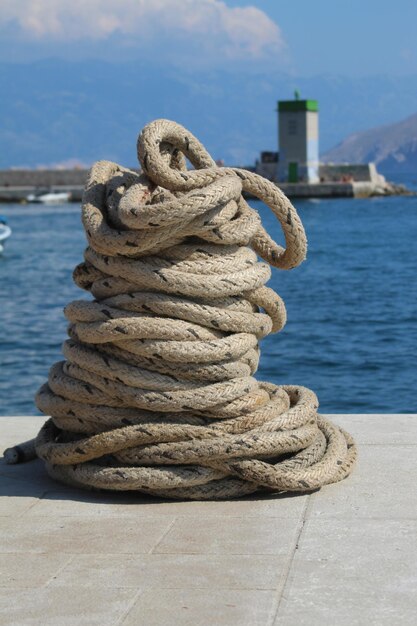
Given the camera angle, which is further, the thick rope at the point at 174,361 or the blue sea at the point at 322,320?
the blue sea at the point at 322,320

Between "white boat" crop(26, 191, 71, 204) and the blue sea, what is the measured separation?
3228 cm

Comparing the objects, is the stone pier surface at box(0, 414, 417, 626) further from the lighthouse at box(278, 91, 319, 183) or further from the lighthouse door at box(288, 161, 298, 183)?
the lighthouse at box(278, 91, 319, 183)

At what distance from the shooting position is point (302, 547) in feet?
12.9

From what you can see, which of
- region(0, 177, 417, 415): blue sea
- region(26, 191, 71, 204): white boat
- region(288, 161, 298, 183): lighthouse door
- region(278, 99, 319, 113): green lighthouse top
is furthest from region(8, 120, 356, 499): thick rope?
region(26, 191, 71, 204): white boat

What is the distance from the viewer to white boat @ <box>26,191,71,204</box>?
266 ft

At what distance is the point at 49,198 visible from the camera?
8106cm

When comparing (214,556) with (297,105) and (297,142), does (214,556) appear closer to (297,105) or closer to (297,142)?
(297,142)

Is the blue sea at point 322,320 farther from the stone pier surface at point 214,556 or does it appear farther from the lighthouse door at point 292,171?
the lighthouse door at point 292,171

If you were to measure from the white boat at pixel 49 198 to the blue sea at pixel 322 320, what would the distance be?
106 ft

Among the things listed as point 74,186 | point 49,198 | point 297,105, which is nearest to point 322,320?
point 297,105

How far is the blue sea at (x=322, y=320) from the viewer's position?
544 inches

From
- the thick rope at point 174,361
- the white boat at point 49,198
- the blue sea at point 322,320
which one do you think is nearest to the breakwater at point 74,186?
the white boat at point 49,198

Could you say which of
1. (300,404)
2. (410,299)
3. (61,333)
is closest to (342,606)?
(300,404)

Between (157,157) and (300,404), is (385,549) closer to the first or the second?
(300,404)
